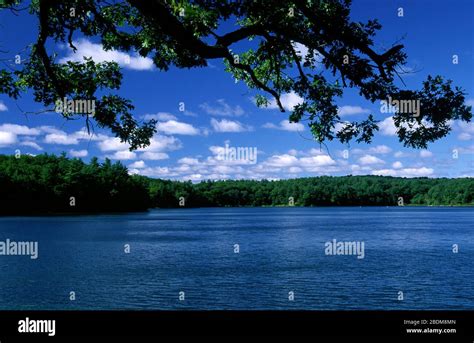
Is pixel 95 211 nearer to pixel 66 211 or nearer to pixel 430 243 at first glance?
pixel 66 211

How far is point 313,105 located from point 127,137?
14.7 feet

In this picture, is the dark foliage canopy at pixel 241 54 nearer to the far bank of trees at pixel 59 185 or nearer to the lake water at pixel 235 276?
the lake water at pixel 235 276

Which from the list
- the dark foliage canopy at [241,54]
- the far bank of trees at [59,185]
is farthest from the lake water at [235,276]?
the far bank of trees at [59,185]

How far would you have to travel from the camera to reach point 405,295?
1164 inches
